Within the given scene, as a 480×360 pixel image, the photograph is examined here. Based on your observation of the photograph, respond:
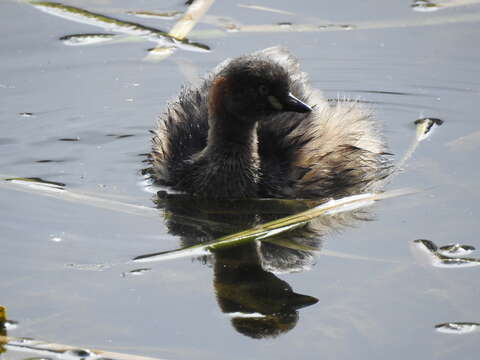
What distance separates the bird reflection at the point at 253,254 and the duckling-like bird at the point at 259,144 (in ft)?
0.49

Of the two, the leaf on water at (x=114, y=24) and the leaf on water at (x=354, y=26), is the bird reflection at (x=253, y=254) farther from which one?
the leaf on water at (x=354, y=26)

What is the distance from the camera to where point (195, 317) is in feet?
18.6

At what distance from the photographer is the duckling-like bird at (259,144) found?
24.3 feet

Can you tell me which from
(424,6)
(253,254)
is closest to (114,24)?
(424,6)

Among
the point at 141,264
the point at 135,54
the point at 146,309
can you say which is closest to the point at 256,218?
the point at 141,264

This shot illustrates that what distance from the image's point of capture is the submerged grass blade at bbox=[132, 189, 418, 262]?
651cm

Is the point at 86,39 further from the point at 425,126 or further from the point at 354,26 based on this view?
the point at 425,126

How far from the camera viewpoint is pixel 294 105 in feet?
24.2

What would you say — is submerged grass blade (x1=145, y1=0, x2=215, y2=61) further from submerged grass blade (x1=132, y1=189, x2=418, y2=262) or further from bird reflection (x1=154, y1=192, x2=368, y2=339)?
submerged grass blade (x1=132, y1=189, x2=418, y2=262)

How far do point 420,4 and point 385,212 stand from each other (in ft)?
13.8

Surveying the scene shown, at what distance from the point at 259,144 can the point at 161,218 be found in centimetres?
97

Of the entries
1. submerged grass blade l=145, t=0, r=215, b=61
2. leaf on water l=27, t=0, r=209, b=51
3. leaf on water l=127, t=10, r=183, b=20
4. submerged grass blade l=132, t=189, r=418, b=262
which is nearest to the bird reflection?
submerged grass blade l=132, t=189, r=418, b=262

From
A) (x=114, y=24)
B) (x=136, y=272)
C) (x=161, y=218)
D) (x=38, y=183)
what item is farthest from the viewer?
(x=114, y=24)

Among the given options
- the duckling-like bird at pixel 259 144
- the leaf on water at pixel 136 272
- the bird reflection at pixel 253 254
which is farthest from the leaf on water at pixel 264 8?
the leaf on water at pixel 136 272
